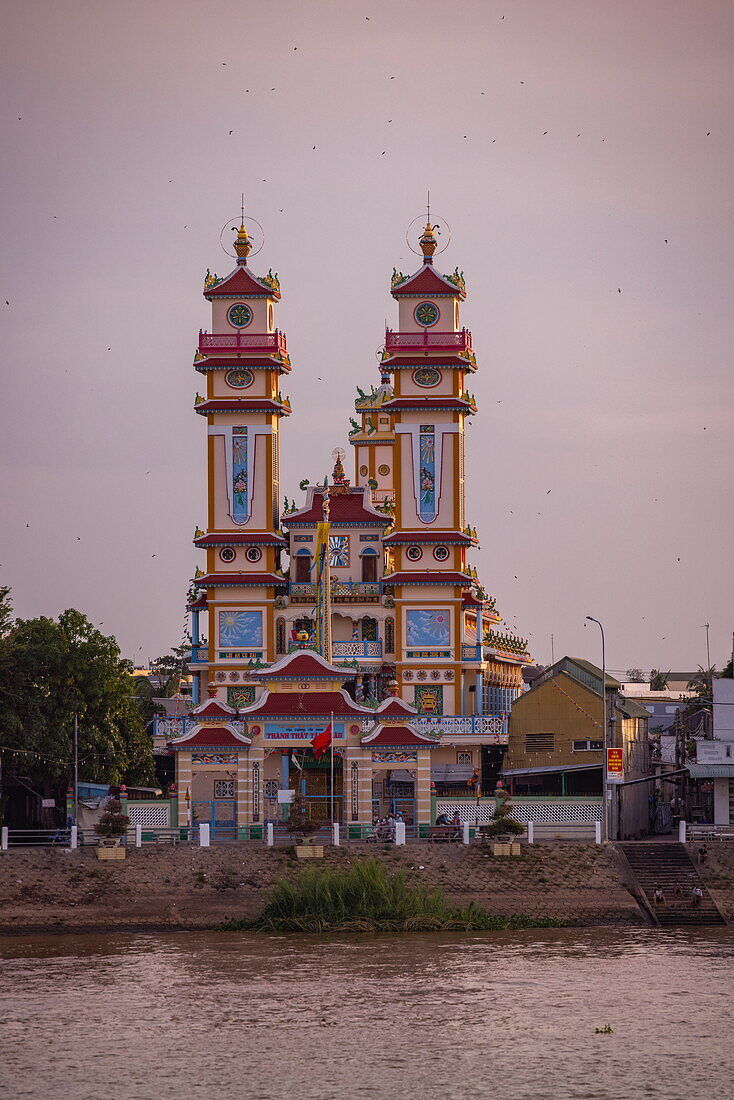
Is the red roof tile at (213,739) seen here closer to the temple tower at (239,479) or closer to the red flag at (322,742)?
the red flag at (322,742)

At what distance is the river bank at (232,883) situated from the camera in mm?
58031

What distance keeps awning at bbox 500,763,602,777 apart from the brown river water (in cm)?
1521

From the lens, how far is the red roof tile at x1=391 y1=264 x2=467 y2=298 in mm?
80125

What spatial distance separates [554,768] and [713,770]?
7466 millimetres

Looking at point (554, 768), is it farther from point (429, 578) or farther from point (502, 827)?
point (502, 827)

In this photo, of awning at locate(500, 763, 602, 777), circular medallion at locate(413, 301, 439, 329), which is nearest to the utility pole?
awning at locate(500, 763, 602, 777)

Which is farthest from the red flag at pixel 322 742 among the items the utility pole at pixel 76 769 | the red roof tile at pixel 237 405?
the red roof tile at pixel 237 405

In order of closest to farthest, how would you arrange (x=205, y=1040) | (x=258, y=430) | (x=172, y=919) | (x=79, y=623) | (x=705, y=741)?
(x=205, y=1040), (x=172, y=919), (x=705, y=741), (x=79, y=623), (x=258, y=430)

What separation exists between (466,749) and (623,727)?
6493mm

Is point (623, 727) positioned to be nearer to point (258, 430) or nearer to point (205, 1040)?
point (258, 430)

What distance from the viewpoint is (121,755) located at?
74500 mm

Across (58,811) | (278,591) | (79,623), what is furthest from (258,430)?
(58,811)

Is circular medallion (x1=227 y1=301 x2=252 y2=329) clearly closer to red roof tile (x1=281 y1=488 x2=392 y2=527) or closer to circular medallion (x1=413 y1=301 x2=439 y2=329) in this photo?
circular medallion (x1=413 y1=301 x2=439 y2=329)

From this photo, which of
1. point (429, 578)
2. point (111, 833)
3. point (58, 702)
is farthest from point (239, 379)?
point (111, 833)
